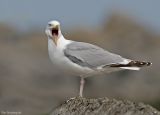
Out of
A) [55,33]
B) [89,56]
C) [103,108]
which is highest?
[55,33]

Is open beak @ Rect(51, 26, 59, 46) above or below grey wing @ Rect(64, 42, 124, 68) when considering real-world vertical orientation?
above

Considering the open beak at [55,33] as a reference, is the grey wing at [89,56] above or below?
below

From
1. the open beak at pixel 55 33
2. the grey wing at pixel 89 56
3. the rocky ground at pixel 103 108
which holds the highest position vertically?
the open beak at pixel 55 33

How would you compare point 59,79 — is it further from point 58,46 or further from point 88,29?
point 58,46

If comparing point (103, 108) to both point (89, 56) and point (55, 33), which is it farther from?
point (55, 33)

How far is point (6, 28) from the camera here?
4109cm

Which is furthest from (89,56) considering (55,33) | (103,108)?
(103,108)

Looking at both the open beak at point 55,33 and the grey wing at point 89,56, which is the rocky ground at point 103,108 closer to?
the grey wing at point 89,56

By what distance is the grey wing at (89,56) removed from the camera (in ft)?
37.8

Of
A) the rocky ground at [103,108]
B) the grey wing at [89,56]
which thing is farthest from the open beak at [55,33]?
the rocky ground at [103,108]

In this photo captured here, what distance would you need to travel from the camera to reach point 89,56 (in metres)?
11.7

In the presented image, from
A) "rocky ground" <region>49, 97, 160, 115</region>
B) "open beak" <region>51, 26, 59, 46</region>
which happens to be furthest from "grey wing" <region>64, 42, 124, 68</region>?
"rocky ground" <region>49, 97, 160, 115</region>

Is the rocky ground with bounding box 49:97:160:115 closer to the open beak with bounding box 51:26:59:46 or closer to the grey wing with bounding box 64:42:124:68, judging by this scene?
the grey wing with bounding box 64:42:124:68

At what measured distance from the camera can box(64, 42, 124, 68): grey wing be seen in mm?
11531
